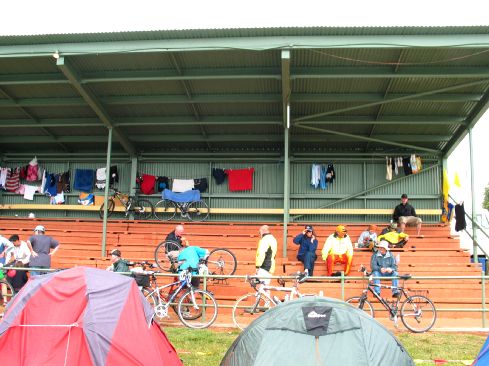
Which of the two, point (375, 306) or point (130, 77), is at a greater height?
point (130, 77)

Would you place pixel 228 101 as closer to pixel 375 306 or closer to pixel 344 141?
pixel 344 141

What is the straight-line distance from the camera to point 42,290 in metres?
A: 6.87

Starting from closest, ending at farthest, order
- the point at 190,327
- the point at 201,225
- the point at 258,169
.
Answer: the point at 190,327
the point at 201,225
the point at 258,169

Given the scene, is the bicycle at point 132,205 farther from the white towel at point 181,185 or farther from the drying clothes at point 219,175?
the drying clothes at point 219,175

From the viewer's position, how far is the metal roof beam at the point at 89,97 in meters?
14.2

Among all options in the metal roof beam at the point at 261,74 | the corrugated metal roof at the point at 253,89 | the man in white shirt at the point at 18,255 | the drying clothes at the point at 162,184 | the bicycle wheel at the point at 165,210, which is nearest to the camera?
the man in white shirt at the point at 18,255

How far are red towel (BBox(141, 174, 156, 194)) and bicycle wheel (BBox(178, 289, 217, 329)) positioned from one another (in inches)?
382

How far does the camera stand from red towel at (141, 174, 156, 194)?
2052 cm

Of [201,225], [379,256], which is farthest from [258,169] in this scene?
[379,256]

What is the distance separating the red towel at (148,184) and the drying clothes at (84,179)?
84.1 inches

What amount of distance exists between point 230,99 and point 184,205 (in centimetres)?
518

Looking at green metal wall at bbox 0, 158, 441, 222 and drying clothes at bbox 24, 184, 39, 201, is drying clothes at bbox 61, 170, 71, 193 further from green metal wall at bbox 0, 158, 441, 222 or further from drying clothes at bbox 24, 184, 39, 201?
green metal wall at bbox 0, 158, 441, 222

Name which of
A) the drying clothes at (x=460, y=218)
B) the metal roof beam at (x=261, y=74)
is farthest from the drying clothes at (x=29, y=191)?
the drying clothes at (x=460, y=218)

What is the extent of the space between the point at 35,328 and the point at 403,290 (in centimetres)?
754
